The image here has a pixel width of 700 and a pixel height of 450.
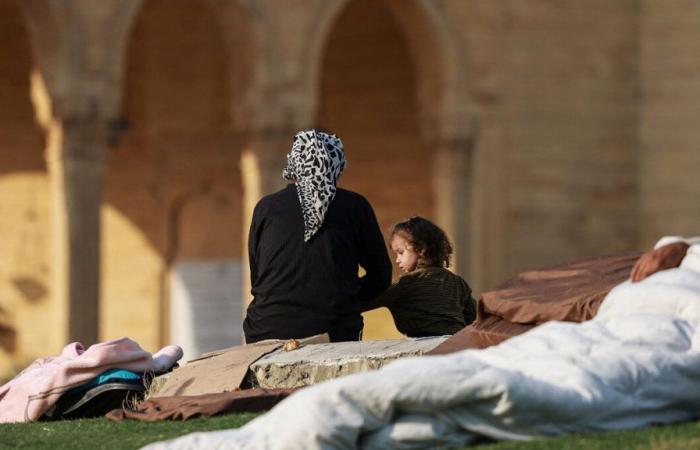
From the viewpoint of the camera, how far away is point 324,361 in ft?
25.0

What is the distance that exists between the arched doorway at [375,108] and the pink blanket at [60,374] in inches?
530

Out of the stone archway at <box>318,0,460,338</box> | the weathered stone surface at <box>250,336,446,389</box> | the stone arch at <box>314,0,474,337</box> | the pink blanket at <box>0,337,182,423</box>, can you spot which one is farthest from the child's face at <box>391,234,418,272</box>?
the stone archway at <box>318,0,460,338</box>

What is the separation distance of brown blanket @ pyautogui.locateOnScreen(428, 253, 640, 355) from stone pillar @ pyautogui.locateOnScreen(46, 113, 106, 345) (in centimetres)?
979

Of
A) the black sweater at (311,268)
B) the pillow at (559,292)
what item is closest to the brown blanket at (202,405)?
the pillow at (559,292)

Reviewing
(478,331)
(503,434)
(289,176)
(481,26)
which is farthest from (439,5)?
(503,434)

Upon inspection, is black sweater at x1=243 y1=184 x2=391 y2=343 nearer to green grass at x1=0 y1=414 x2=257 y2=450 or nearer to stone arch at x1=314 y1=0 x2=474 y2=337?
green grass at x1=0 y1=414 x2=257 y2=450

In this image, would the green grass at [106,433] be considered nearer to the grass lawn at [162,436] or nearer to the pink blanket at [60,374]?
the grass lawn at [162,436]

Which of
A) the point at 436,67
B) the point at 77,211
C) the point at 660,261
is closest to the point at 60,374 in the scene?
the point at 660,261

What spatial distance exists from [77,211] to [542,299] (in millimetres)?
10425

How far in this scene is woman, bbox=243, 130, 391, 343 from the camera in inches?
330

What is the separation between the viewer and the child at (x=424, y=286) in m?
8.71

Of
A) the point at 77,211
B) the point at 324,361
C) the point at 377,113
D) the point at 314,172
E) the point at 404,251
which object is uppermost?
the point at 377,113

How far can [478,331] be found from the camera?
714 centimetres

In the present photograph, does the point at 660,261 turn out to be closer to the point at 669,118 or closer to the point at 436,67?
the point at 436,67
